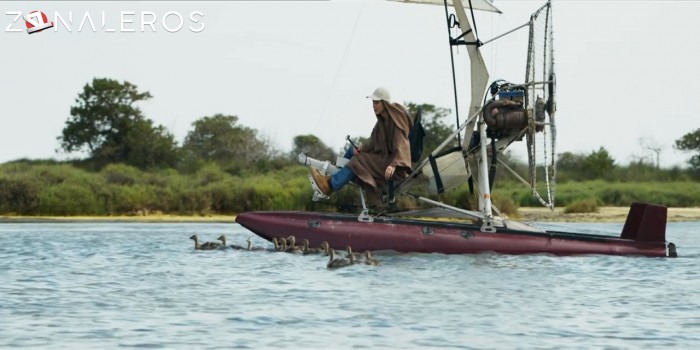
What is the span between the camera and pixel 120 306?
661 inches

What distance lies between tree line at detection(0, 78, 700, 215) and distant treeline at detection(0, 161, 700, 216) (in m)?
0.03

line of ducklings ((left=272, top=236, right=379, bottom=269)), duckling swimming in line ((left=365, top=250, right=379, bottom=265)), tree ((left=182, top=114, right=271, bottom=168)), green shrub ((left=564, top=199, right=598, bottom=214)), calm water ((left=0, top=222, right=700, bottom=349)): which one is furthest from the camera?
tree ((left=182, top=114, right=271, bottom=168))

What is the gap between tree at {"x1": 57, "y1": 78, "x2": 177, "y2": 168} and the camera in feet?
177

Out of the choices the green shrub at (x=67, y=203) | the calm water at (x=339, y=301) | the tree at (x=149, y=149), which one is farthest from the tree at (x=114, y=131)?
the calm water at (x=339, y=301)

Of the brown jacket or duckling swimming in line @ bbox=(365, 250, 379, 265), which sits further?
the brown jacket

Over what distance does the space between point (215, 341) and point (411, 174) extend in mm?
9609

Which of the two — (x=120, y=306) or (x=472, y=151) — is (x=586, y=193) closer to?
(x=472, y=151)

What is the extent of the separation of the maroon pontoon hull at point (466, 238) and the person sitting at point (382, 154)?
26.1 inches

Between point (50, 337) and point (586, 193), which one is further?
point (586, 193)

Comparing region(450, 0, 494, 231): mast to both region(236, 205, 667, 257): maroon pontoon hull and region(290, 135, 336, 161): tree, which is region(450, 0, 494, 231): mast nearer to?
region(236, 205, 667, 257): maroon pontoon hull

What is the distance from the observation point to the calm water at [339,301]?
14.2 metres

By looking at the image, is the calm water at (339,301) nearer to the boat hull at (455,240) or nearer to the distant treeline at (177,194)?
the boat hull at (455,240)

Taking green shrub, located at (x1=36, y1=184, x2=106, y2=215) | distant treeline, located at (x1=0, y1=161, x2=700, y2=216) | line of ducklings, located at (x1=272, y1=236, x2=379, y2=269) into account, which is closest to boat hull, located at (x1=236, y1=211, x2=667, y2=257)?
line of ducklings, located at (x1=272, y1=236, x2=379, y2=269)

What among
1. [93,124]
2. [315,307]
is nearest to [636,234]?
[315,307]
